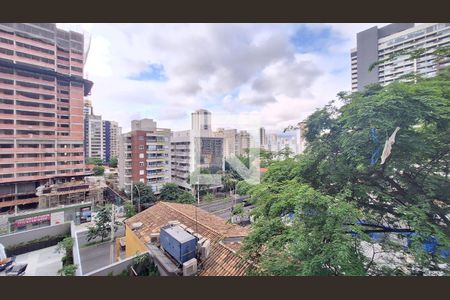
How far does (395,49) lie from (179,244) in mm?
3365

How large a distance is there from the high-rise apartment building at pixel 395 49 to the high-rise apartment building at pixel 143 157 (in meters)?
7.08

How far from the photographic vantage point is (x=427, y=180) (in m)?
1.72

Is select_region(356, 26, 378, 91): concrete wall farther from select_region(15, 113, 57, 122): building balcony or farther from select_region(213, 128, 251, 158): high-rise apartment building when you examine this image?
select_region(15, 113, 57, 122): building balcony

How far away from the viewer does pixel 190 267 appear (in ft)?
6.08

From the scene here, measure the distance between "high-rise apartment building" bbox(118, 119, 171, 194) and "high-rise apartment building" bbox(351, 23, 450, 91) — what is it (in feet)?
23.2

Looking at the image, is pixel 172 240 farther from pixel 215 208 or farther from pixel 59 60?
pixel 59 60

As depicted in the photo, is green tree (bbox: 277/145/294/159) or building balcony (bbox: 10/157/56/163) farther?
building balcony (bbox: 10/157/56/163)

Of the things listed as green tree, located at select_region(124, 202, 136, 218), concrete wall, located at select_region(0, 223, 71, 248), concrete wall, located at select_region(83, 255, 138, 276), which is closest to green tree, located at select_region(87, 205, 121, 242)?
concrete wall, located at select_region(0, 223, 71, 248)

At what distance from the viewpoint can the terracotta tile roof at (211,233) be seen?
1884 millimetres

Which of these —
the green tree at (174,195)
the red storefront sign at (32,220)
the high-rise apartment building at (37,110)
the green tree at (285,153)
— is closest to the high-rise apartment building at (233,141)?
the green tree at (285,153)

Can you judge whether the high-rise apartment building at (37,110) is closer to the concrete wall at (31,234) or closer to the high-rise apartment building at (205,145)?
the concrete wall at (31,234)

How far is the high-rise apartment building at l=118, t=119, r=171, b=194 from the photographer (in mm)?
7930

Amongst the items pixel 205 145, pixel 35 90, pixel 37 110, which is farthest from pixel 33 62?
pixel 205 145

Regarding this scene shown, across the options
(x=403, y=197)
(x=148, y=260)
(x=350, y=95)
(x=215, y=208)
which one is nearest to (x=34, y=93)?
(x=215, y=208)
